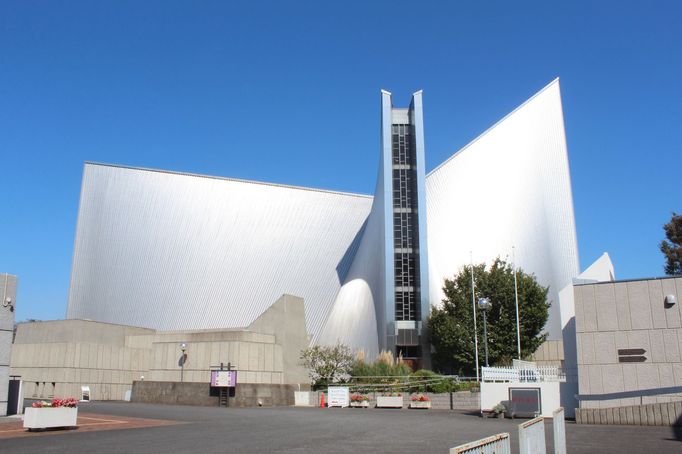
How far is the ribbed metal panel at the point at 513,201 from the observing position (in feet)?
131

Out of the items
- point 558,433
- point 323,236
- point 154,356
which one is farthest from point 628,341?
point 323,236

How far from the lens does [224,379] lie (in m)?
25.0

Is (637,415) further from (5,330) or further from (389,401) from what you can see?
(5,330)

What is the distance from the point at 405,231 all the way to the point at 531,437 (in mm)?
34082

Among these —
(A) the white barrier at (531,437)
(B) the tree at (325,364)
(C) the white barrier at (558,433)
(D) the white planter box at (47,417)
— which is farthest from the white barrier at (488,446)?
(B) the tree at (325,364)

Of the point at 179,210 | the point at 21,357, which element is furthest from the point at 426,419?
the point at 179,210

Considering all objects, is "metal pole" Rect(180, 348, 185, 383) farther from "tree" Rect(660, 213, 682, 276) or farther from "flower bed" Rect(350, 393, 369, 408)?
"tree" Rect(660, 213, 682, 276)

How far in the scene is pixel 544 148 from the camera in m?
43.1

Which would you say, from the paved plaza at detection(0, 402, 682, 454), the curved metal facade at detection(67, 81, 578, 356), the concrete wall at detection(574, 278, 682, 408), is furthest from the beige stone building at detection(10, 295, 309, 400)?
the concrete wall at detection(574, 278, 682, 408)

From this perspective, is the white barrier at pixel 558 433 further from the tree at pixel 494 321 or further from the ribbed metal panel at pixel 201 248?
the ribbed metal panel at pixel 201 248

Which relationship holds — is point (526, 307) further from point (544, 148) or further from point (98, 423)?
point (98, 423)

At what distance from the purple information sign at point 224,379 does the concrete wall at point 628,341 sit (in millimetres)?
13686

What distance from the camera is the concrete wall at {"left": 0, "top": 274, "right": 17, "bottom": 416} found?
16.5m

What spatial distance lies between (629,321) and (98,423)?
536 inches
